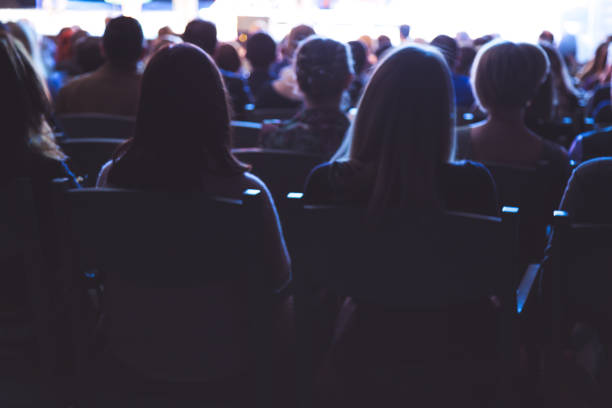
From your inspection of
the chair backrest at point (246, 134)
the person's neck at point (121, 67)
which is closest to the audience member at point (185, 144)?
the chair backrest at point (246, 134)

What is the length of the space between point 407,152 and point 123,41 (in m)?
2.44

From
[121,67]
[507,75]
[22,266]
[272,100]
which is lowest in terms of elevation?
[22,266]

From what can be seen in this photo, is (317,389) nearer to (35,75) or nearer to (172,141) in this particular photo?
(172,141)

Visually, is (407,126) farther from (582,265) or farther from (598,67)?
(598,67)

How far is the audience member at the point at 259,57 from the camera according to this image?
15.4 feet

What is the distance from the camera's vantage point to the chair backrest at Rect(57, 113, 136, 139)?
290cm

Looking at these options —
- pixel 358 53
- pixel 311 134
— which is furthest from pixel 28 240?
pixel 358 53

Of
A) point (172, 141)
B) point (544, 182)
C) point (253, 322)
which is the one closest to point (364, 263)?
point (253, 322)

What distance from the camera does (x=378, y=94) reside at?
4.86ft

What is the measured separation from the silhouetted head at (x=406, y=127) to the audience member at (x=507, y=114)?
0.86 m

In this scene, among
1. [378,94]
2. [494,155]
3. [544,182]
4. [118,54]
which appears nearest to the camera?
[378,94]

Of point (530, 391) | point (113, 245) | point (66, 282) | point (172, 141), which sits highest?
point (172, 141)

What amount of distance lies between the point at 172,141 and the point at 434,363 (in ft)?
2.45

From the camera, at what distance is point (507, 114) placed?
2.35m
